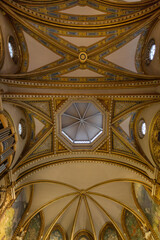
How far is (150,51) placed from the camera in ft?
35.8

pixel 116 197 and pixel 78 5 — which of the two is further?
pixel 116 197

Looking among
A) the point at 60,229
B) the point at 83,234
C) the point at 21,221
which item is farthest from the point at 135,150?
the point at 60,229

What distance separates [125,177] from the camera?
12938 millimetres

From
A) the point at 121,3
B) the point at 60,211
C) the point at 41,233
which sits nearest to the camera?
the point at 121,3

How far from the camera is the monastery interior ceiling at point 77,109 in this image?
10.2 m

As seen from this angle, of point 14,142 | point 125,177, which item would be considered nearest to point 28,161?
point 14,142

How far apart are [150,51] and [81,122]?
22.6 ft

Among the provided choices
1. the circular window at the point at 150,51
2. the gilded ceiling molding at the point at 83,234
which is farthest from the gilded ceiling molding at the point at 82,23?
the gilded ceiling molding at the point at 83,234

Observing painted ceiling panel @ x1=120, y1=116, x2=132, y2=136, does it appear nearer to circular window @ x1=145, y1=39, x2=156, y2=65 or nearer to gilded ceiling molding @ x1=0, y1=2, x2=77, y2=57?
circular window @ x1=145, y1=39, x2=156, y2=65

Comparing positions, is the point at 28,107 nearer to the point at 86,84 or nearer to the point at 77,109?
the point at 86,84

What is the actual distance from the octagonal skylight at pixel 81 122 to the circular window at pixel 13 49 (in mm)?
5252

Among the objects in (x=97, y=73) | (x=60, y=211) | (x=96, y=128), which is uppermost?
(x=97, y=73)

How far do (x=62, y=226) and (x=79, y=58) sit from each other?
497 inches

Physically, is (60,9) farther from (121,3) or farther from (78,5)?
(121,3)
